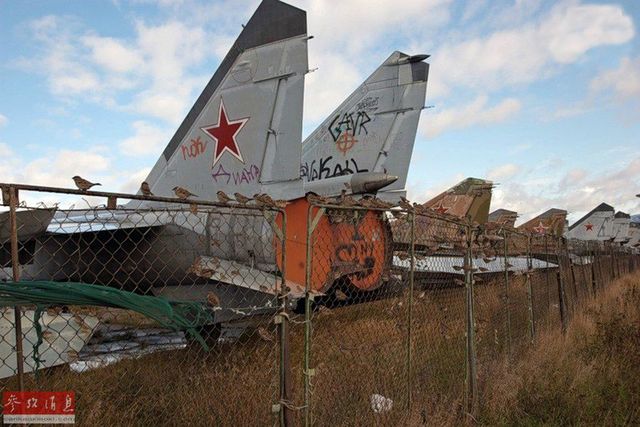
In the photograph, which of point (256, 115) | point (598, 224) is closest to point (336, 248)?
point (256, 115)

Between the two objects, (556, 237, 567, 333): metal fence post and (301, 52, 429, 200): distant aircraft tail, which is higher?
(301, 52, 429, 200): distant aircraft tail

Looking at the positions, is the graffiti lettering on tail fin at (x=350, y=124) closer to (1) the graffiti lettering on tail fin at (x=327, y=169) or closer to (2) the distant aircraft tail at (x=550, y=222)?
(1) the graffiti lettering on tail fin at (x=327, y=169)

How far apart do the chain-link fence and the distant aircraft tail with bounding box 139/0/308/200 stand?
0.84 metres

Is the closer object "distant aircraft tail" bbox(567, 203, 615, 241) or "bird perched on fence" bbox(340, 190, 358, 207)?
"bird perched on fence" bbox(340, 190, 358, 207)

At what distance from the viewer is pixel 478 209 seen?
17875mm

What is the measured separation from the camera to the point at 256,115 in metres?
7.25

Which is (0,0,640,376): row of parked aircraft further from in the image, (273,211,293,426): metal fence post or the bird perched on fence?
(273,211,293,426): metal fence post

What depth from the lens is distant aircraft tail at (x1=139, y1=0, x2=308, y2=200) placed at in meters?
7.09

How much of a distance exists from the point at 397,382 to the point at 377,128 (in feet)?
30.3

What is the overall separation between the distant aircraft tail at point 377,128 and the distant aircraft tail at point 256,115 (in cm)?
500

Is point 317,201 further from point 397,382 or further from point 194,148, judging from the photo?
point 194,148

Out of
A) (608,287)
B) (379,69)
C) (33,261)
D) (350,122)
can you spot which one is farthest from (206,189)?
(608,287)

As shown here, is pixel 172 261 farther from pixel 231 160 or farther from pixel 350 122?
pixel 350 122

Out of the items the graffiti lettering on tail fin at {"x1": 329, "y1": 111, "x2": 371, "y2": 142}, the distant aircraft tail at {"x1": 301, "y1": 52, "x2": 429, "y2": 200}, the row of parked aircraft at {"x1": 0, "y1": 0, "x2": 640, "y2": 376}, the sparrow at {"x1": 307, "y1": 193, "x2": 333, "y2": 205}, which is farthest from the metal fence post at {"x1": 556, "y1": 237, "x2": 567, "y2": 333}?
the graffiti lettering on tail fin at {"x1": 329, "y1": 111, "x2": 371, "y2": 142}
